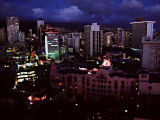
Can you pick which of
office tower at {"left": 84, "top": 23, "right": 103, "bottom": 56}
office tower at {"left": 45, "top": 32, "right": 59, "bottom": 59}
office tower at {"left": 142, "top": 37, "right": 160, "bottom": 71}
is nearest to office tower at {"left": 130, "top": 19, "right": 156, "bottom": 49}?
office tower at {"left": 84, "top": 23, "right": 103, "bottom": 56}

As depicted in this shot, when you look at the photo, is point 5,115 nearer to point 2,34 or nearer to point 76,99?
point 76,99

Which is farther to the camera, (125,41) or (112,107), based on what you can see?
(125,41)

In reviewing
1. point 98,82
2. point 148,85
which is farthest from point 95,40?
point 148,85

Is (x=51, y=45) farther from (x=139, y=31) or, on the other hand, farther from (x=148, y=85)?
(x=139, y=31)

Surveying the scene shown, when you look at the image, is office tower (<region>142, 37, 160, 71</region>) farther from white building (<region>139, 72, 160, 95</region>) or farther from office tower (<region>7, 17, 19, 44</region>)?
office tower (<region>7, 17, 19, 44</region>)

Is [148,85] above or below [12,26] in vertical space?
below

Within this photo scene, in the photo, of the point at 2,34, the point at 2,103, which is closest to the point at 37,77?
the point at 2,103

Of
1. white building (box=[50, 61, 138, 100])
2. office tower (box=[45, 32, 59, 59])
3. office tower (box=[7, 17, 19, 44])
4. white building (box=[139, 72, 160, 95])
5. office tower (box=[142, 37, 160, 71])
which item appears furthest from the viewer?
office tower (box=[7, 17, 19, 44])

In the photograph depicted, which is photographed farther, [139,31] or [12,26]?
[12,26]
